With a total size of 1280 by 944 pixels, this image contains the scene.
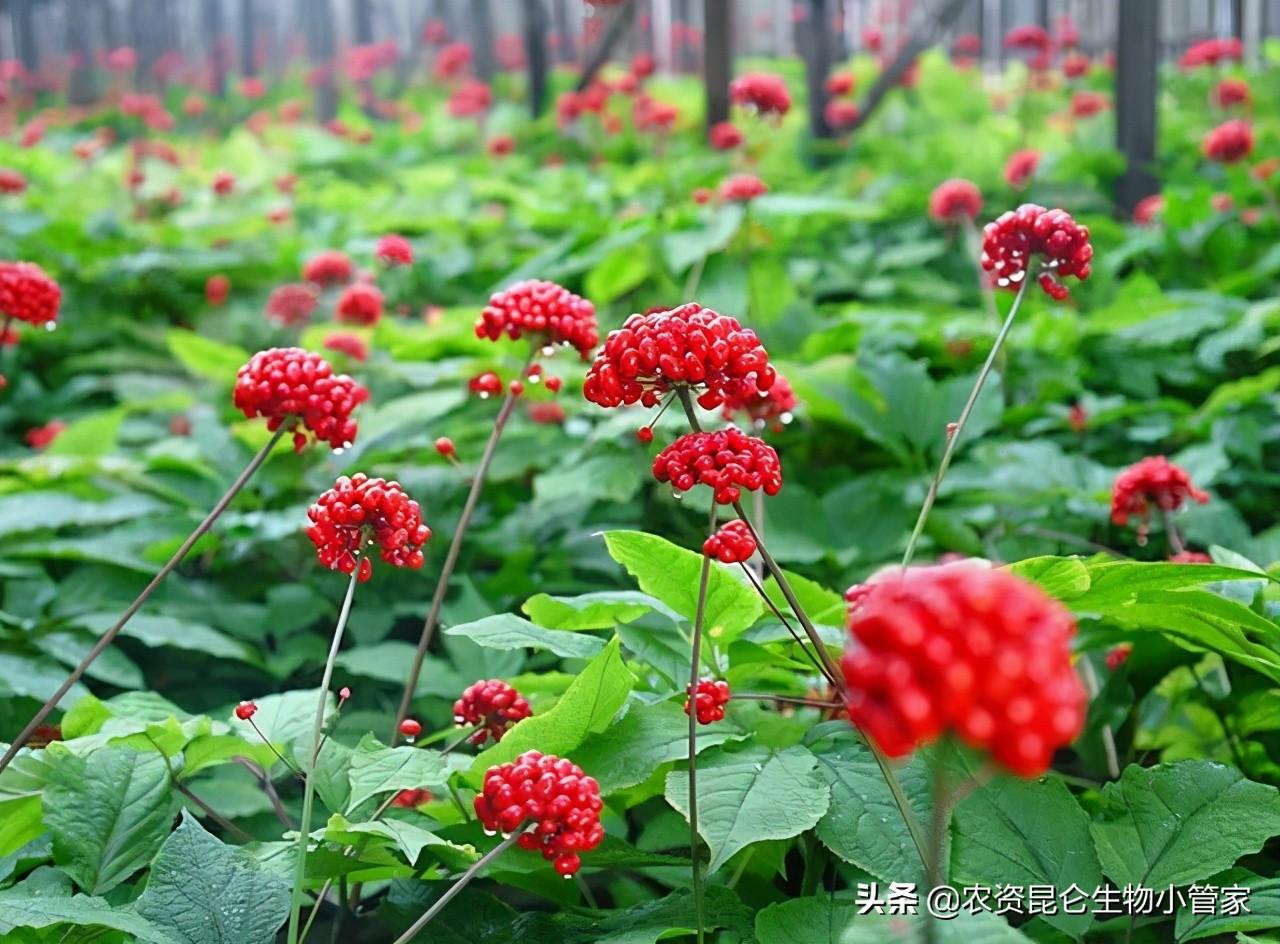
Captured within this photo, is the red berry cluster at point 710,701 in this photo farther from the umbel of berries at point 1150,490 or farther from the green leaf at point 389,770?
the umbel of berries at point 1150,490

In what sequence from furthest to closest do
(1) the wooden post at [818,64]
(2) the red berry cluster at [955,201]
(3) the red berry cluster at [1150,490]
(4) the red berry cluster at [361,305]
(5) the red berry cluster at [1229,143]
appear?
(1) the wooden post at [818,64]
(5) the red berry cluster at [1229,143]
(2) the red berry cluster at [955,201]
(4) the red berry cluster at [361,305]
(3) the red berry cluster at [1150,490]

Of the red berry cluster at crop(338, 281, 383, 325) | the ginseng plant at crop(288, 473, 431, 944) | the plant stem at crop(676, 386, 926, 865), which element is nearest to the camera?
the plant stem at crop(676, 386, 926, 865)

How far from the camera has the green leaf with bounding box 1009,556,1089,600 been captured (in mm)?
1449

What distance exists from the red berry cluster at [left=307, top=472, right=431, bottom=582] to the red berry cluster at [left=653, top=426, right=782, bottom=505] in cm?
31

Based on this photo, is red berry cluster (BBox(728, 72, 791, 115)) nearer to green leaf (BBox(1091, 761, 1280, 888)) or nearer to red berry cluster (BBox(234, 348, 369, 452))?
red berry cluster (BBox(234, 348, 369, 452))

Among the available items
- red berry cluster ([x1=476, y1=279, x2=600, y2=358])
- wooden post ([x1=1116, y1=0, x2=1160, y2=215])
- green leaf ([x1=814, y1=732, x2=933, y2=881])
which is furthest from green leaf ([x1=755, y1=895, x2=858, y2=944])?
wooden post ([x1=1116, y1=0, x2=1160, y2=215])

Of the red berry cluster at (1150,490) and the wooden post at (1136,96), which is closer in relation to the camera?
the red berry cluster at (1150,490)

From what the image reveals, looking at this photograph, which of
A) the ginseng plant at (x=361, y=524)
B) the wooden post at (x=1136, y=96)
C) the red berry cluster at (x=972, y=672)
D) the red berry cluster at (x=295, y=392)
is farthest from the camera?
the wooden post at (x=1136, y=96)

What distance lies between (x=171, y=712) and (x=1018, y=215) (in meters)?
1.31

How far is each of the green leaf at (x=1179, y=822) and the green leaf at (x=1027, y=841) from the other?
0.08ft

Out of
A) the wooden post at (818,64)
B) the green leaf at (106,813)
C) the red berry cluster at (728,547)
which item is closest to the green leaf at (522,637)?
the red berry cluster at (728,547)

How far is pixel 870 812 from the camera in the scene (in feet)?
4.86

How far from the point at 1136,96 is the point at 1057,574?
14.8 ft

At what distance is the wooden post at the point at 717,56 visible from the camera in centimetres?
627
